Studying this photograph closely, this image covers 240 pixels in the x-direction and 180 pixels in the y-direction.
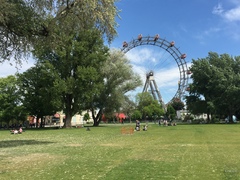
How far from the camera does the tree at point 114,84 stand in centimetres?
5438

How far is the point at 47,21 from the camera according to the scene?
46.6 feet

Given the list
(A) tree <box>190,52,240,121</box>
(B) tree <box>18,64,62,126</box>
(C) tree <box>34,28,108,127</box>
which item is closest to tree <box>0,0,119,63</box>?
(C) tree <box>34,28,108,127</box>

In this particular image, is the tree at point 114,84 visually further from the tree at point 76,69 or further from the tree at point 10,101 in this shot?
the tree at point 10,101

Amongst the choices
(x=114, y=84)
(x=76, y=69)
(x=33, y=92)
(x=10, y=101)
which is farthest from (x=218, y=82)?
(x=10, y=101)

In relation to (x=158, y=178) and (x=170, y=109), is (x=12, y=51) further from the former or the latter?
(x=170, y=109)

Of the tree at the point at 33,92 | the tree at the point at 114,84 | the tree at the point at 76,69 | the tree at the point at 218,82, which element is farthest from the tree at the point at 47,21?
the tree at the point at 218,82

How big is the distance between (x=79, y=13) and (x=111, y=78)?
137ft

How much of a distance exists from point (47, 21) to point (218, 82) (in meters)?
58.0

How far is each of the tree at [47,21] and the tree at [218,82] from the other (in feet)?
180

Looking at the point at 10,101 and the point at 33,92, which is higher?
the point at 33,92

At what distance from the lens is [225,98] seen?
65.1 metres

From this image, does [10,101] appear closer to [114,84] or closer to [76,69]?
[76,69]

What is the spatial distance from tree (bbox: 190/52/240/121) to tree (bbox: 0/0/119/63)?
5486 cm

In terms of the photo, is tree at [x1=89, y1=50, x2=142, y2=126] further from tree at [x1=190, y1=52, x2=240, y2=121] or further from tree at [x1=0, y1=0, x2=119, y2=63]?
tree at [x1=0, y1=0, x2=119, y2=63]
